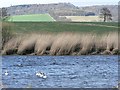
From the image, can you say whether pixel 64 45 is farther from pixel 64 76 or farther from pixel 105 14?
pixel 105 14

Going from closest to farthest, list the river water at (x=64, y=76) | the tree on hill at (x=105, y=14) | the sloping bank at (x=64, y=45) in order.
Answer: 1. the river water at (x=64, y=76)
2. the sloping bank at (x=64, y=45)
3. the tree on hill at (x=105, y=14)

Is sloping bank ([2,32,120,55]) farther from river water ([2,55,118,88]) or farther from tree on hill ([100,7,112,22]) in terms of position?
tree on hill ([100,7,112,22])

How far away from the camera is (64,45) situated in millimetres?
48969

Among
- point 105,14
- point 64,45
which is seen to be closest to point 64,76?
point 64,45

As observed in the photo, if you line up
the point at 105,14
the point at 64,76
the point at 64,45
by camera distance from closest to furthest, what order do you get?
the point at 64,76 < the point at 64,45 < the point at 105,14

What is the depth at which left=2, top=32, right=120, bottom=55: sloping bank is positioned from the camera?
49.7m

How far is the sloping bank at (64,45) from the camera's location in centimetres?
4966

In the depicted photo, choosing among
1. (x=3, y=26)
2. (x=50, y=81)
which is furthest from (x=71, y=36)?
(x=50, y=81)

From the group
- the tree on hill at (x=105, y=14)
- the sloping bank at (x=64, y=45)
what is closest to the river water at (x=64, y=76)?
the sloping bank at (x=64, y=45)

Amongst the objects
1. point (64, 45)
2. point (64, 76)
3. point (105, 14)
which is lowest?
point (105, 14)

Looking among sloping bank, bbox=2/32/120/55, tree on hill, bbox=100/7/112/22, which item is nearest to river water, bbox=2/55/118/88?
sloping bank, bbox=2/32/120/55

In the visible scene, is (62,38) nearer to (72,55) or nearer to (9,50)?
(72,55)

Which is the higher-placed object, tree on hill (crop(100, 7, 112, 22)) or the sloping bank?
the sloping bank

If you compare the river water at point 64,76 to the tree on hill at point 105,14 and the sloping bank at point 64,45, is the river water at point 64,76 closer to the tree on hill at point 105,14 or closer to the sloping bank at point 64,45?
the sloping bank at point 64,45
